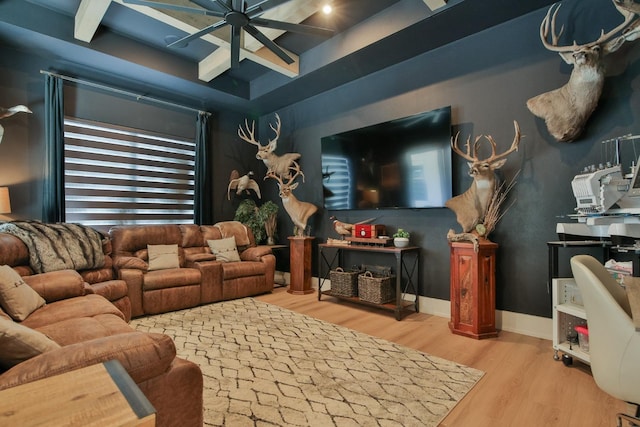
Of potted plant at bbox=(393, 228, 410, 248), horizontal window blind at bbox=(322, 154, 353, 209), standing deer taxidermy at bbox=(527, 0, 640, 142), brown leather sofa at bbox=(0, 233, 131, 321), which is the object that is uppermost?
standing deer taxidermy at bbox=(527, 0, 640, 142)

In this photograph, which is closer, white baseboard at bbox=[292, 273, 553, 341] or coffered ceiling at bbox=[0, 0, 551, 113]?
white baseboard at bbox=[292, 273, 553, 341]

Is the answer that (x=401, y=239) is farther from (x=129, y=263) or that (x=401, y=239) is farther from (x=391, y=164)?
(x=129, y=263)

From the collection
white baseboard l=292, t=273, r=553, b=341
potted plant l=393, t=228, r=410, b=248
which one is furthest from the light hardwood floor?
potted plant l=393, t=228, r=410, b=248

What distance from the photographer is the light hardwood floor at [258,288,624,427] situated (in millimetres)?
1785

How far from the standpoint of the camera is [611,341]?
1.39 meters

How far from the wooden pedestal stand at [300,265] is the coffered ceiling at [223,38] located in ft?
7.63

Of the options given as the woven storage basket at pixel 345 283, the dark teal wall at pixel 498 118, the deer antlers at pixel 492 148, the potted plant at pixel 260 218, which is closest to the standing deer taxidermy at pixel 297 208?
the potted plant at pixel 260 218

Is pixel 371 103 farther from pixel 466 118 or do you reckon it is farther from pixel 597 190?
pixel 597 190

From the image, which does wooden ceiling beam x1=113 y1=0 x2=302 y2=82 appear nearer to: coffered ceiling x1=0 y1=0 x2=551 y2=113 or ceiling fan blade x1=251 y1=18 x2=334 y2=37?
coffered ceiling x1=0 y1=0 x2=551 y2=113

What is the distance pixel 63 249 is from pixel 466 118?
4.48 meters

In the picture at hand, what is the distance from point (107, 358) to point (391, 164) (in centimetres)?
342

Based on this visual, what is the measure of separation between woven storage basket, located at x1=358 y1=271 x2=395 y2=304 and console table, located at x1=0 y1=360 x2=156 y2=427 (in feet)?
10.1

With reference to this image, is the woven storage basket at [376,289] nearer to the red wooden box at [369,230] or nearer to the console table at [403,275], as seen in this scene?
the console table at [403,275]

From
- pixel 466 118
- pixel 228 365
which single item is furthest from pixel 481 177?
pixel 228 365
